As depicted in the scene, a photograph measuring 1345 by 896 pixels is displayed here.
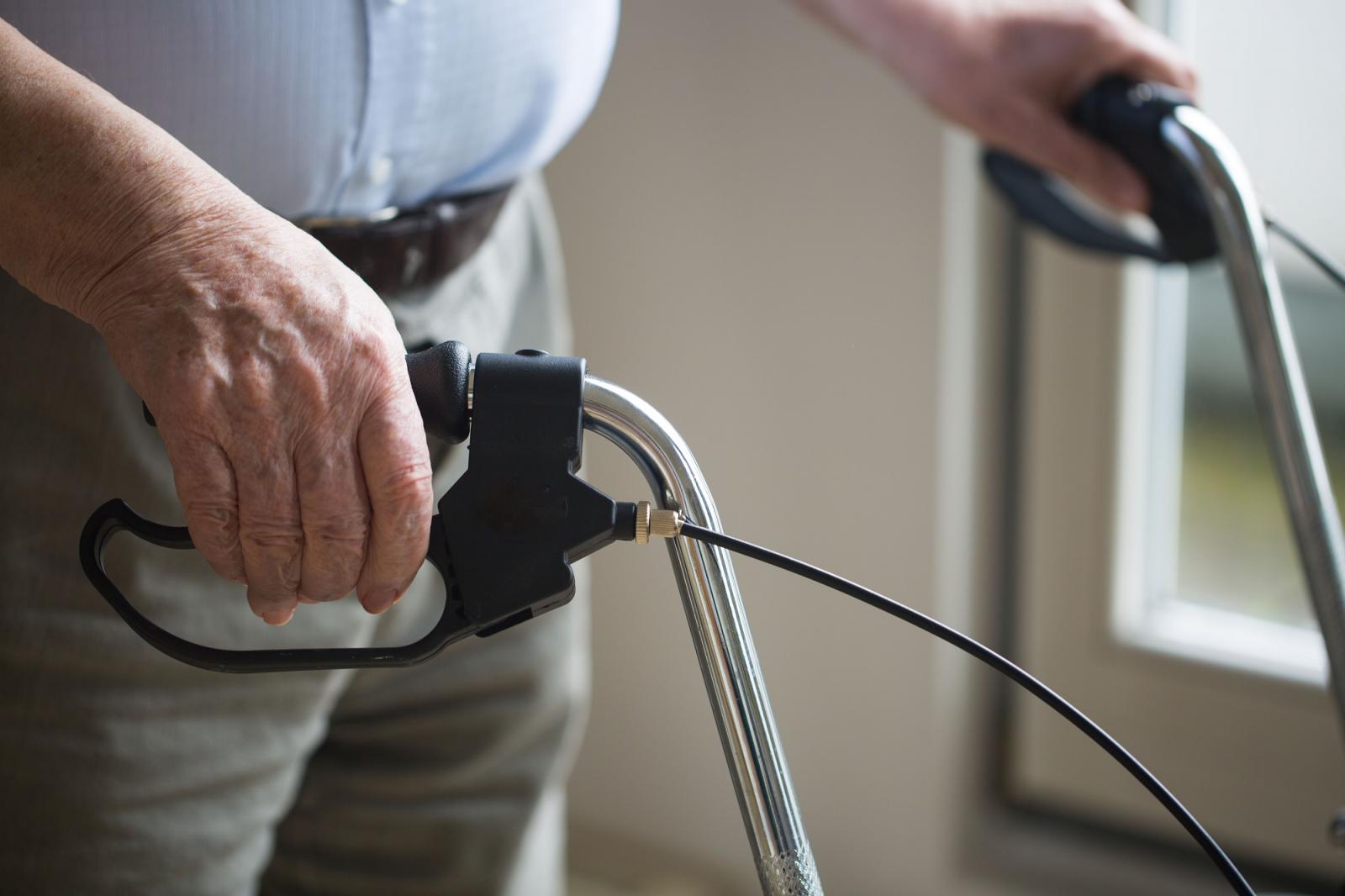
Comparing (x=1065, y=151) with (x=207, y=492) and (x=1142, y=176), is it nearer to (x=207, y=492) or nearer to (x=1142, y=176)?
(x=1142, y=176)

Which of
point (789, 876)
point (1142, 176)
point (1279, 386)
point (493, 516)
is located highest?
point (1142, 176)

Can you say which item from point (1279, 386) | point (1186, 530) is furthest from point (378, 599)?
point (1186, 530)

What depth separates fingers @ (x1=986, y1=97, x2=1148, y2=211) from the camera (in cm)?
69

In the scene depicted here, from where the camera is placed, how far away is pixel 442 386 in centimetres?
38

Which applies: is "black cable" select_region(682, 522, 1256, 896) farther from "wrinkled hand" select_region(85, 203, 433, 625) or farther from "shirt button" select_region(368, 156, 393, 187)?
"shirt button" select_region(368, 156, 393, 187)

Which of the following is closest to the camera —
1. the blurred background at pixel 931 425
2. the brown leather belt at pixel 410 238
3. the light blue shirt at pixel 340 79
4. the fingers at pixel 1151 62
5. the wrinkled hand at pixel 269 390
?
the wrinkled hand at pixel 269 390

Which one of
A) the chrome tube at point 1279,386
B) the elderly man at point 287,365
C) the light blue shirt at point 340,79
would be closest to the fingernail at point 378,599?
the elderly man at point 287,365

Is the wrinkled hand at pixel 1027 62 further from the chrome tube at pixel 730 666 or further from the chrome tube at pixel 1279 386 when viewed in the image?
the chrome tube at pixel 730 666

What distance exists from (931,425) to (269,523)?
0.89 meters

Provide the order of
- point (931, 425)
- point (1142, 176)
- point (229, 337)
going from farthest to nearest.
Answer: point (931, 425)
point (1142, 176)
point (229, 337)

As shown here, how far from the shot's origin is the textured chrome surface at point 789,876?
388mm

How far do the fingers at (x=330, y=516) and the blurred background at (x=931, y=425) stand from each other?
85 cm

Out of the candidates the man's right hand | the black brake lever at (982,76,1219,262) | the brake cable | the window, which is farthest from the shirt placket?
the window

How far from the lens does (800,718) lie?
4.36ft
